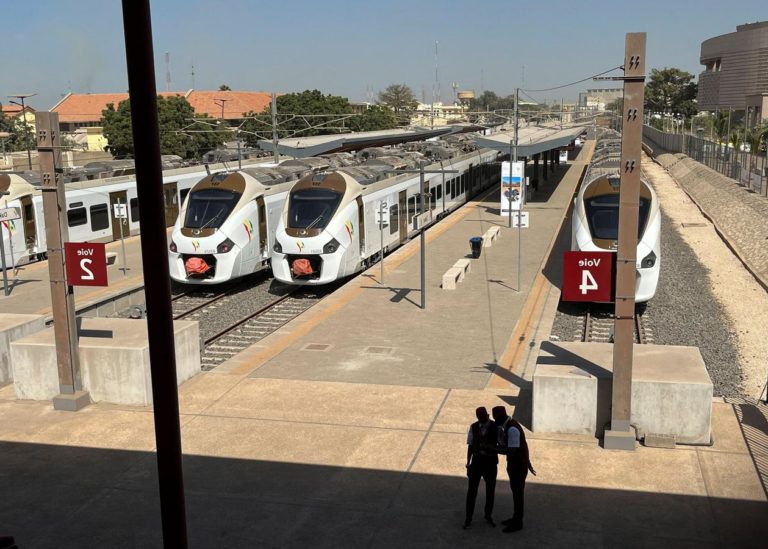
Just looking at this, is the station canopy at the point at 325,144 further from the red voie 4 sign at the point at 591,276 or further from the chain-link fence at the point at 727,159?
the red voie 4 sign at the point at 591,276

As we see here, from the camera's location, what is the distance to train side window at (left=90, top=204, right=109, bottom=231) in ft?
93.9

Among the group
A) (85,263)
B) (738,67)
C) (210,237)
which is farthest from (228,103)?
(85,263)

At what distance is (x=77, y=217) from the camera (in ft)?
91.2

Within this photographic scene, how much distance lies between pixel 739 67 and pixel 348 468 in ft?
320

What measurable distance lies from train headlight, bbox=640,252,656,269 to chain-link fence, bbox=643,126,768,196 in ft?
73.2

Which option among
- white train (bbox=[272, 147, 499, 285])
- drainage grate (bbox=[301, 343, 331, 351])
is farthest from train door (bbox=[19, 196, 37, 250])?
drainage grate (bbox=[301, 343, 331, 351])

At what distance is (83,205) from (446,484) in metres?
22.2

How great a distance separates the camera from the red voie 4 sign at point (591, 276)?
10.4 metres

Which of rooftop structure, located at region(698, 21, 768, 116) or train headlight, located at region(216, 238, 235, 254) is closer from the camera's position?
train headlight, located at region(216, 238, 235, 254)

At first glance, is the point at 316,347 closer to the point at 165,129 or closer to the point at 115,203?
the point at 115,203

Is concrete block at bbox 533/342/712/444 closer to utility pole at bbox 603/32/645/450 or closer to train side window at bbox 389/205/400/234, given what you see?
utility pole at bbox 603/32/645/450

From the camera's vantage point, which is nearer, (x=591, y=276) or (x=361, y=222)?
(x=591, y=276)

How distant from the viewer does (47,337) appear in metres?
13.0

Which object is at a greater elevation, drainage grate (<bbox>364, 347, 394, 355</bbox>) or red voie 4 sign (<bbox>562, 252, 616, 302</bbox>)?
red voie 4 sign (<bbox>562, 252, 616, 302</bbox>)
